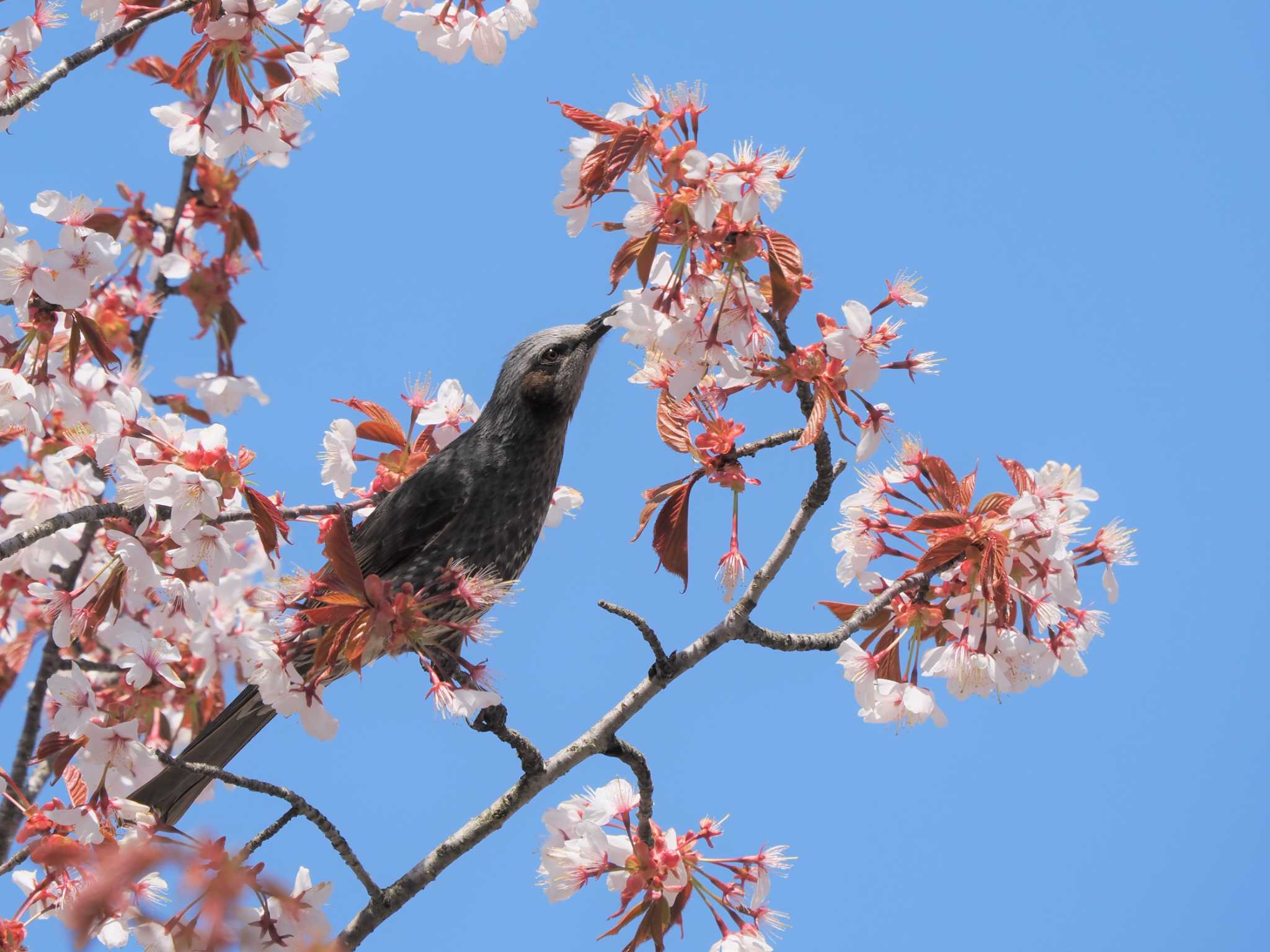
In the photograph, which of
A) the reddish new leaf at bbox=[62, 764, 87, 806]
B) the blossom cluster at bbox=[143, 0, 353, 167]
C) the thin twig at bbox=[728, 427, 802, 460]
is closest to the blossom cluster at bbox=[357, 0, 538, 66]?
the blossom cluster at bbox=[143, 0, 353, 167]

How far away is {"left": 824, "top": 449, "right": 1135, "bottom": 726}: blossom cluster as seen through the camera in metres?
2.68

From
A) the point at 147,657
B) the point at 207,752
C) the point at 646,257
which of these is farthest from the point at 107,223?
the point at 646,257

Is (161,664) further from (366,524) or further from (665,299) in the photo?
(665,299)

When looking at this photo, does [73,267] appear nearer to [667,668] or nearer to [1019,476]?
[667,668]

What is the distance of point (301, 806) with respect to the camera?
9.04 feet

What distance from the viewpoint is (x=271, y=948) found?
2838 millimetres

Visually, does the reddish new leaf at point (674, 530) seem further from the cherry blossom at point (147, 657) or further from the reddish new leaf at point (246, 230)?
the reddish new leaf at point (246, 230)

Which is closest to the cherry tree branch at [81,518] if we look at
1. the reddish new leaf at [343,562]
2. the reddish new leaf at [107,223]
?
the reddish new leaf at [343,562]

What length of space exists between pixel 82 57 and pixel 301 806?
1.94m

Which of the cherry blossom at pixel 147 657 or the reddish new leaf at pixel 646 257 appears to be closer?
→ the reddish new leaf at pixel 646 257

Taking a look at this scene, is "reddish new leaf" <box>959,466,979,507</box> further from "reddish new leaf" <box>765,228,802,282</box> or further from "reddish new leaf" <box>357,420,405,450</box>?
"reddish new leaf" <box>357,420,405,450</box>

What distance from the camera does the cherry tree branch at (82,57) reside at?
2.88 m

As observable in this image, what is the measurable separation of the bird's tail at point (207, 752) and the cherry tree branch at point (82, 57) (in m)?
1.70

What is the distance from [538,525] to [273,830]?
63.9 inches
